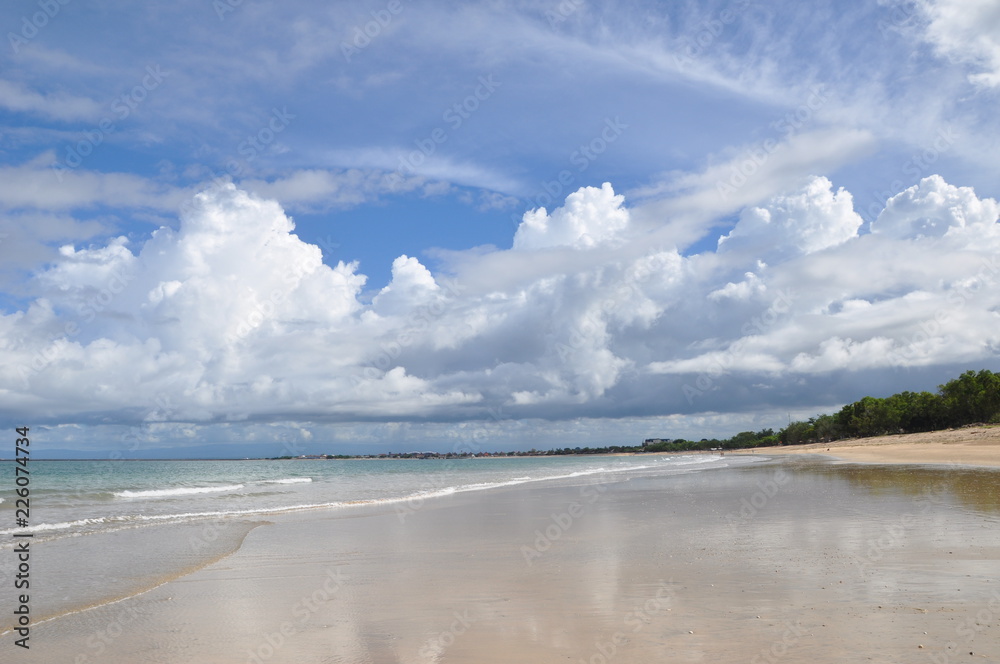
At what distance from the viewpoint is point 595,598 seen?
30.0ft

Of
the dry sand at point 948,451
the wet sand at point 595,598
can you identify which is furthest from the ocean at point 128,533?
the dry sand at point 948,451

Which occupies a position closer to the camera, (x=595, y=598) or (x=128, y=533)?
(x=595, y=598)

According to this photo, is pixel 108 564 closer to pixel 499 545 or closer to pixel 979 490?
pixel 499 545

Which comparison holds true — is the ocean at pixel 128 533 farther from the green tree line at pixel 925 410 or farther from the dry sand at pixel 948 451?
the green tree line at pixel 925 410

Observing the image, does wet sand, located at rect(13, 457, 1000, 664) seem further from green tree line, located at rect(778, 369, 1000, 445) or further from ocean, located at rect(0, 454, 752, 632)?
green tree line, located at rect(778, 369, 1000, 445)

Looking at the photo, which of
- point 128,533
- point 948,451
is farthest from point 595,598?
point 948,451

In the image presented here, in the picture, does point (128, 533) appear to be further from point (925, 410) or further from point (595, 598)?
point (925, 410)

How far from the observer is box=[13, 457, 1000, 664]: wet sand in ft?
22.8

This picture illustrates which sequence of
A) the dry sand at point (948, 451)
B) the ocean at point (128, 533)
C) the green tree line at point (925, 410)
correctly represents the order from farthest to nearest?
the green tree line at point (925, 410) < the dry sand at point (948, 451) < the ocean at point (128, 533)

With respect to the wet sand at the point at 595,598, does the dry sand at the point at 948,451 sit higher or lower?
lower

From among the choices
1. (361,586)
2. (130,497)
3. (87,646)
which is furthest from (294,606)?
(130,497)

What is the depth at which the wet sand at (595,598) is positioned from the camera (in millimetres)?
6961


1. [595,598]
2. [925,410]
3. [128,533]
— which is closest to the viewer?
[595,598]

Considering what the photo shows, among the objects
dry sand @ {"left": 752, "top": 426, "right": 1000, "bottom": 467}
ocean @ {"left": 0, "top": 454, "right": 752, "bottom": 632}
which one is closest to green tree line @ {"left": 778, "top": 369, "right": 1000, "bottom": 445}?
dry sand @ {"left": 752, "top": 426, "right": 1000, "bottom": 467}
